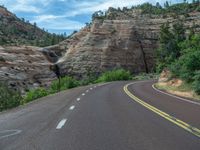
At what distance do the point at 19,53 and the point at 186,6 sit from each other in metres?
54.7

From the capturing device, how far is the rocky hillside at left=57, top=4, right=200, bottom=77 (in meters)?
87.2

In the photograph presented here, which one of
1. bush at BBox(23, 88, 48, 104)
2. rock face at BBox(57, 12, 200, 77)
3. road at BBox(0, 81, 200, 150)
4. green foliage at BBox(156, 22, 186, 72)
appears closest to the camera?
road at BBox(0, 81, 200, 150)

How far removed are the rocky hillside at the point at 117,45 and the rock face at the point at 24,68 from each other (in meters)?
8.13

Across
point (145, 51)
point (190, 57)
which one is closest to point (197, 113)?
point (190, 57)

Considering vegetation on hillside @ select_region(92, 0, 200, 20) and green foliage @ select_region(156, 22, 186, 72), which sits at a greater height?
vegetation on hillside @ select_region(92, 0, 200, 20)

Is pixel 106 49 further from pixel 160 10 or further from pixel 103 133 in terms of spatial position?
pixel 103 133

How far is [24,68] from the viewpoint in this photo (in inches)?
2702

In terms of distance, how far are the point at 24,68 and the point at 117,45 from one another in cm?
2958

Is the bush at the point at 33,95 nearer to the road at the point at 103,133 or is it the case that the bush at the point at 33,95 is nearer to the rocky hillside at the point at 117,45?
the road at the point at 103,133

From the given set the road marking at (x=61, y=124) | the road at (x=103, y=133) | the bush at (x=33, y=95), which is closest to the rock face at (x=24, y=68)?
the bush at (x=33, y=95)

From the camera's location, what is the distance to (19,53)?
74438mm

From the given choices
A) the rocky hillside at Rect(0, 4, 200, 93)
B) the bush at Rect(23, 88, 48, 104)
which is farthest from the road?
the rocky hillside at Rect(0, 4, 200, 93)

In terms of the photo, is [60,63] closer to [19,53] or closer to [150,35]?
[19,53]

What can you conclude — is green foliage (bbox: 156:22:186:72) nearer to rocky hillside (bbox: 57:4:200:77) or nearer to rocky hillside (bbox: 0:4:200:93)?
rocky hillside (bbox: 0:4:200:93)
